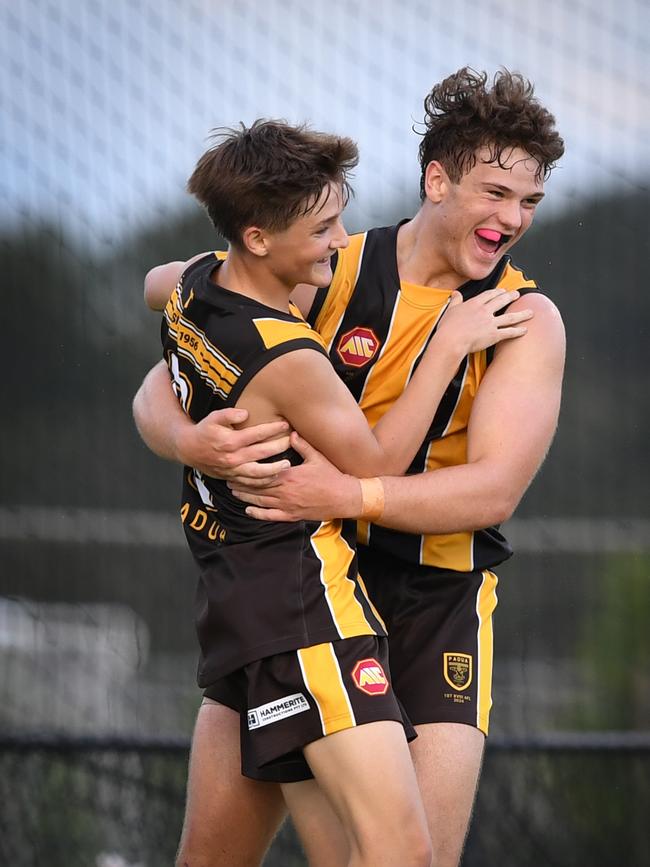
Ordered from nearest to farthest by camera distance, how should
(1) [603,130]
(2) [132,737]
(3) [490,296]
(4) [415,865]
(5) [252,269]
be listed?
1. (4) [415,865]
2. (5) [252,269]
3. (3) [490,296]
4. (2) [132,737]
5. (1) [603,130]

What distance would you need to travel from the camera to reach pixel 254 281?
2135mm

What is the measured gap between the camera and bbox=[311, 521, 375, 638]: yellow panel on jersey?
6.74 ft

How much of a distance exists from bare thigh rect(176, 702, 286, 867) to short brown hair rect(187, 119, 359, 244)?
94 cm

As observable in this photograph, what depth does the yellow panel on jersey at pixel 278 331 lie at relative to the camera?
2.02 meters

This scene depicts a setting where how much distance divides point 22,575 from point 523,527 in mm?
2195

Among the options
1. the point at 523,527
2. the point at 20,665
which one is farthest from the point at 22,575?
the point at 523,527

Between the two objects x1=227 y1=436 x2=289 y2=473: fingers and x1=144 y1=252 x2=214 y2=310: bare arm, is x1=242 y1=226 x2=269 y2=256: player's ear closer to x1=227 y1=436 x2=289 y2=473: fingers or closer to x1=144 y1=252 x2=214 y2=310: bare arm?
x1=227 y1=436 x2=289 y2=473: fingers

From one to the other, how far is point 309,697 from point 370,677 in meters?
0.10

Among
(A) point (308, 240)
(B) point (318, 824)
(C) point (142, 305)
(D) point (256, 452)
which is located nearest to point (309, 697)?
(B) point (318, 824)

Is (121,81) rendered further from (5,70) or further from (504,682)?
(504,682)

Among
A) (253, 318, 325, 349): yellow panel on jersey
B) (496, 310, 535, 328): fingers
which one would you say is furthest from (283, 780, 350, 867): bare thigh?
(496, 310, 535, 328): fingers

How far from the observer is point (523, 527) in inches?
220

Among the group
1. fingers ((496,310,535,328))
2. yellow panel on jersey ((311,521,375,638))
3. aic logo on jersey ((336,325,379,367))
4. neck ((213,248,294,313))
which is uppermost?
neck ((213,248,294,313))

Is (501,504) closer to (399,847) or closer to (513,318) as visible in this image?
(513,318)
